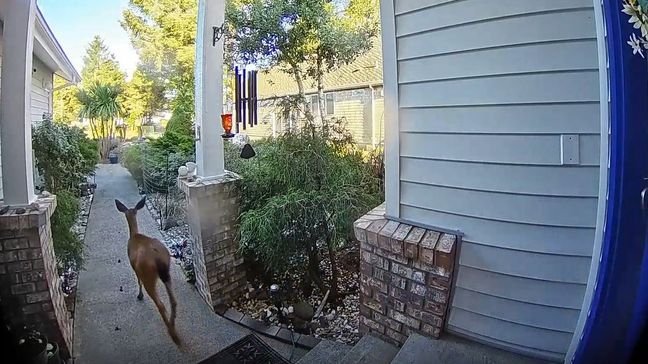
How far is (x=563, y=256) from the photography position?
147 centimetres

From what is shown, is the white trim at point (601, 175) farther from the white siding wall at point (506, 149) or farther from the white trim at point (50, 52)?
the white trim at point (50, 52)

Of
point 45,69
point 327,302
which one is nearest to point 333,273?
point 327,302

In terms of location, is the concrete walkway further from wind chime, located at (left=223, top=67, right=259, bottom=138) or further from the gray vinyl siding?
wind chime, located at (left=223, top=67, right=259, bottom=138)

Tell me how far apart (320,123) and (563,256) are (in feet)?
5.22

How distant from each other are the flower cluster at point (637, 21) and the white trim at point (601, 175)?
67 mm

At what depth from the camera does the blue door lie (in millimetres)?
1167

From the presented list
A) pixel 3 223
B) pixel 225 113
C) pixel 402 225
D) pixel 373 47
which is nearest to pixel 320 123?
pixel 373 47

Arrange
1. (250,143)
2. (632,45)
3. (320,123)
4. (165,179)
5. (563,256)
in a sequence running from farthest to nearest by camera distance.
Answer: (320,123) < (250,143) < (165,179) < (563,256) < (632,45)

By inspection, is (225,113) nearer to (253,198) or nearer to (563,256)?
(253,198)

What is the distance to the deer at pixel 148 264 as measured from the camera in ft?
4.85

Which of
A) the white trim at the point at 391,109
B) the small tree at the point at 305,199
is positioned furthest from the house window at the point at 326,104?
the white trim at the point at 391,109

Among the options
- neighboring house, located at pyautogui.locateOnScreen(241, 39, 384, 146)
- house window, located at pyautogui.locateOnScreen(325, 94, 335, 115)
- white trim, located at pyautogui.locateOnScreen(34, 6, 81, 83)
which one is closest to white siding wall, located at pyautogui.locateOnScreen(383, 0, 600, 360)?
neighboring house, located at pyautogui.locateOnScreen(241, 39, 384, 146)

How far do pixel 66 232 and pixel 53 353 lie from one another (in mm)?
450

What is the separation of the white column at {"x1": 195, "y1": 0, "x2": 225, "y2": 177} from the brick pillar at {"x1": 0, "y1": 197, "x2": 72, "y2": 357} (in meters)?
0.64
